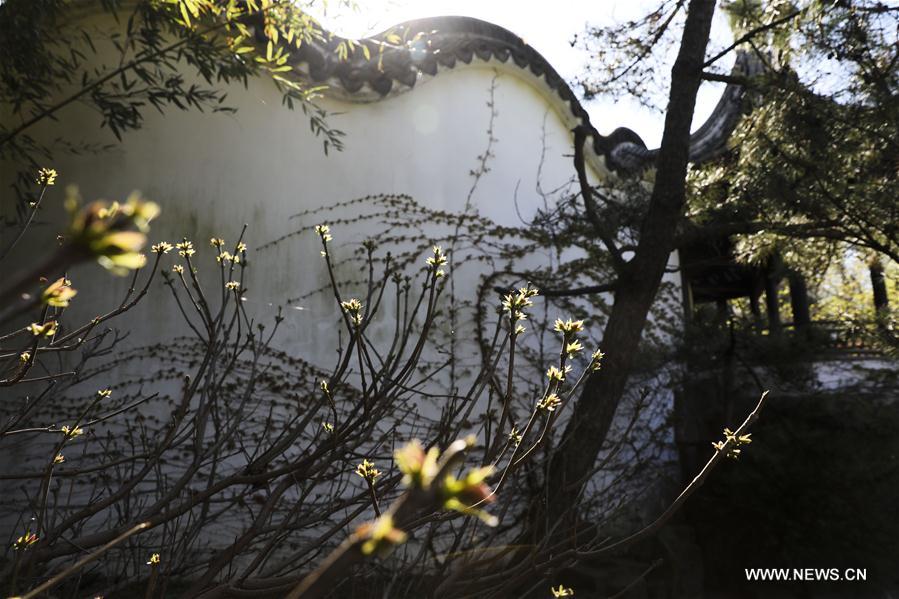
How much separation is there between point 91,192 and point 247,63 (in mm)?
1379

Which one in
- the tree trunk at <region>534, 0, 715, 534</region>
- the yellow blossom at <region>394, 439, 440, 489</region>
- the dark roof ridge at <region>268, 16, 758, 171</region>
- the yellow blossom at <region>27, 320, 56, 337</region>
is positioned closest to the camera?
the yellow blossom at <region>394, 439, 440, 489</region>

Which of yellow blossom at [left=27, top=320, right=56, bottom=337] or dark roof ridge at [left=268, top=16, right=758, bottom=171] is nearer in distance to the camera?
yellow blossom at [left=27, top=320, right=56, bottom=337]

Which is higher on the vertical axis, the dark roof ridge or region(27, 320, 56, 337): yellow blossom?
the dark roof ridge

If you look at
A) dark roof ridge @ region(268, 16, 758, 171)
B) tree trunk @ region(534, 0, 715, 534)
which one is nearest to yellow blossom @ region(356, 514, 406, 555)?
tree trunk @ region(534, 0, 715, 534)

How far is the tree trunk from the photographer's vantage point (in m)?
3.58

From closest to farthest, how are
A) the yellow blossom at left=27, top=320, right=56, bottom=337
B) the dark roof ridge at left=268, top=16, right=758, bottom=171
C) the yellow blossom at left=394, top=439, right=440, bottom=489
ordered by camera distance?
the yellow blossom at left=394, top=439, right=440, bottom=489 → the yellow blossom at left=27, top=320, right=56, bottom=337 → the dark roof ridge at left=268, top=16, right=758, bottom=171

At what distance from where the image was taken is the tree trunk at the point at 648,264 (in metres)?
3.58

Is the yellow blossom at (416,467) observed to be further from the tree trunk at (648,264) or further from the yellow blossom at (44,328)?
the tree trunk at (648,264)

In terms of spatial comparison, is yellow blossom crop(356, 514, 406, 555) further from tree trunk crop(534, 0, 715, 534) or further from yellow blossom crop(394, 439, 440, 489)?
tree trunk crop(534, 0, 715, 534)

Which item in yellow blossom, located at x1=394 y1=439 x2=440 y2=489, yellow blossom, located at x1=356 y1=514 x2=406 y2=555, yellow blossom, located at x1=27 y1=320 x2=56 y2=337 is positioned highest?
yellow blossom, located at x1=27 y1=320 x2=56 y2=337

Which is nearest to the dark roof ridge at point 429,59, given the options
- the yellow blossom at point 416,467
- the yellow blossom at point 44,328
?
the yellow blossom at point 44,328

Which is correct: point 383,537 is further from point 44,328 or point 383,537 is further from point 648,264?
point 648,264

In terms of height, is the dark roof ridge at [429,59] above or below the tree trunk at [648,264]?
above

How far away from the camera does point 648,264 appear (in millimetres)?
3740
